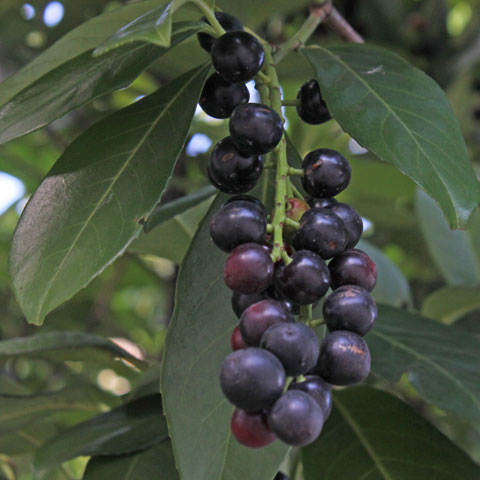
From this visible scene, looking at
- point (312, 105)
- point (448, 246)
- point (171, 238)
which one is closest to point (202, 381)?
point (312, 105)

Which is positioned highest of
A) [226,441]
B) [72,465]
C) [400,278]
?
[400,278]

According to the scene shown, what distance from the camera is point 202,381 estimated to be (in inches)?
30.0

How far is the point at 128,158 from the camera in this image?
0.80m

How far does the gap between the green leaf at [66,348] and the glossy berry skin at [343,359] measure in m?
0.56

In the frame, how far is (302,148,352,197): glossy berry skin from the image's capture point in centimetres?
66

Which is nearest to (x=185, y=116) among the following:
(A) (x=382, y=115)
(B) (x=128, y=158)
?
(B) (x=128, y=158)

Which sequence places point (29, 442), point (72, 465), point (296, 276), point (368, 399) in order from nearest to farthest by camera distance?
point (296, 276) < point (368, 399) < point (29, 442) < point (72, 465)

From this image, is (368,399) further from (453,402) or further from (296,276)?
(296,276)

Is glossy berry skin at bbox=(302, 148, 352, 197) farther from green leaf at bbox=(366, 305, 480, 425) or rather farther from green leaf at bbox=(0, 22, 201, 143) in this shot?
green leaf at bbox=(366, 305, 480, 425)

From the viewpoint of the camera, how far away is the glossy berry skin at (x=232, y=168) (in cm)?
68

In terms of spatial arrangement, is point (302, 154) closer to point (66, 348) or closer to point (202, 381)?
point (66, 348)

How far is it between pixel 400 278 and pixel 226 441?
0.86m

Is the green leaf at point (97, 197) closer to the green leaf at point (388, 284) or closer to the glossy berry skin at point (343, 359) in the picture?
the glossy berry skin at point (343, 359)

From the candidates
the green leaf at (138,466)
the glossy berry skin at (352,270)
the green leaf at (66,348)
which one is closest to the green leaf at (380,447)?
the green leaf at (138,466)
